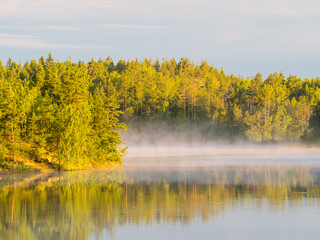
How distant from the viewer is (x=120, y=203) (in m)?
28.4

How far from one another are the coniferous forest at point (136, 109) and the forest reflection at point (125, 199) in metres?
8.21

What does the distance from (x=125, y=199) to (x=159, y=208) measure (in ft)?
13.9

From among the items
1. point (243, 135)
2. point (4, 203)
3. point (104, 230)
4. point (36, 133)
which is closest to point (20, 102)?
point (36, 133)

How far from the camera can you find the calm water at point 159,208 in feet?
Result: 67.3

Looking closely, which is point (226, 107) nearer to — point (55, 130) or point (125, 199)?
point (55, 130)

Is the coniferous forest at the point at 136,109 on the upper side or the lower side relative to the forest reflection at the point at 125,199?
upper

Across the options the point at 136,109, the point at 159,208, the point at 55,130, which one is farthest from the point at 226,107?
the point at 159,208

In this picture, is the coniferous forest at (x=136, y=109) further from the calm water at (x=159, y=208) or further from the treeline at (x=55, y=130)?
the calm water at (x=159, y=208)

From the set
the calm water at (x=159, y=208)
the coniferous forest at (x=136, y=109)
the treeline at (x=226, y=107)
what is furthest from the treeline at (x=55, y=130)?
the treeline at (x=226, y=107)

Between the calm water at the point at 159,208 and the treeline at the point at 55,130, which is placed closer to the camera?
the calm water at the point at 159,208

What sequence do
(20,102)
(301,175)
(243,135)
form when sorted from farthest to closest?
(243,135), (20,102), (301,175)

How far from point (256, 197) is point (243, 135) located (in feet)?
407

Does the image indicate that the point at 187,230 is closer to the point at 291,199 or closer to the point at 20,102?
the point at 291,199

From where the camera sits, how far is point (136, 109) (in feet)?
516
